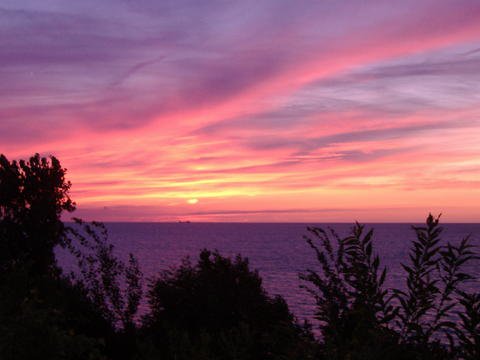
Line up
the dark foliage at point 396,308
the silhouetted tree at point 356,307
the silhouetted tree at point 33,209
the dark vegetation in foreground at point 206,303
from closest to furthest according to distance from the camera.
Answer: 1. the dark foliage at point 396,308
2. the silhouetted tree at point 356,307
3. the dark vegetation in foreground at point 206,303
4. the silhouetted tree at point 33,209

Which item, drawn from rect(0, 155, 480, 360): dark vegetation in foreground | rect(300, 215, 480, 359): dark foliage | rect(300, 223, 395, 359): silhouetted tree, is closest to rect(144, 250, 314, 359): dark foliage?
rect(0, 155, 480, 360): dark vegetation in foreground

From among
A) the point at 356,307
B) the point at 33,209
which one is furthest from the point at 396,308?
the point at 33,209

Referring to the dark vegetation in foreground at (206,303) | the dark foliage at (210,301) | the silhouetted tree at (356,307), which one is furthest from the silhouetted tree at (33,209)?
the silhouetted tree at (356,307)

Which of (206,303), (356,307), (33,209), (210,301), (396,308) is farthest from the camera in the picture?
(33,209)

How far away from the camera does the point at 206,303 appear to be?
85.6ft

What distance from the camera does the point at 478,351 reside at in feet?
15.3

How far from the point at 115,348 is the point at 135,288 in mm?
6326

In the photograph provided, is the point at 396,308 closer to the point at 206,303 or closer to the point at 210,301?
the point at 210,301

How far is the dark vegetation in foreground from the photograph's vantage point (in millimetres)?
5223

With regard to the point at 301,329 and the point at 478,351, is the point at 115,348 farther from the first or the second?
the point at 478,351

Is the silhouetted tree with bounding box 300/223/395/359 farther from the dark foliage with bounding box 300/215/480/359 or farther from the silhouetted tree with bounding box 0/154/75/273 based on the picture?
the silhouetted tree with bounding box 0/154/75/273

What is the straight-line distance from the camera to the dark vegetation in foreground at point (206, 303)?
5.22 meters

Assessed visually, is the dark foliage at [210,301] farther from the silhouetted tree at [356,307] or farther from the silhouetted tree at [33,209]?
the silhouetted tree at [356,307]

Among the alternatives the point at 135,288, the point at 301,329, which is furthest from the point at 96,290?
the point at 301,329
